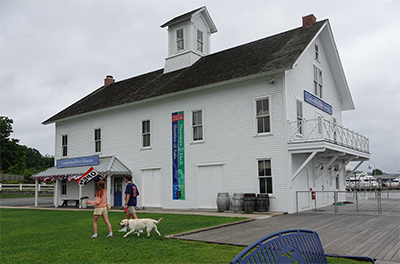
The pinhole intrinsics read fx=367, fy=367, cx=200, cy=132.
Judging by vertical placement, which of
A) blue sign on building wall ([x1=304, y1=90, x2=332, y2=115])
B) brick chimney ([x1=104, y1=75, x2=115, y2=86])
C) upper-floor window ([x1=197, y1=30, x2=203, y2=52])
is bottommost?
blue sign on building wall ([x1=304, y1=90, x2=332, y2=115])

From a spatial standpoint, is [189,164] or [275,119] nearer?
[275,119]

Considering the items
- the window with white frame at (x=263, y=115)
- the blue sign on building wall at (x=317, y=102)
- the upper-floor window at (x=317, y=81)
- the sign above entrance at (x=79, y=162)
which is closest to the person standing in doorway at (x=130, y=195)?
the window with white frame at (x=263, y=115)

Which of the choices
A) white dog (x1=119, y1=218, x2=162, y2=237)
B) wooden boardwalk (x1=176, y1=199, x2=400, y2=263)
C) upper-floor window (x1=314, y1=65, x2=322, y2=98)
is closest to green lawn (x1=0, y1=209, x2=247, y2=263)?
white dog (x1=119, y1=218, x2=162, y2=237)

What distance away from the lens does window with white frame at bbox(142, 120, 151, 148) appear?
22950 millimetres

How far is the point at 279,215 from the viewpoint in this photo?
15992 millimetres

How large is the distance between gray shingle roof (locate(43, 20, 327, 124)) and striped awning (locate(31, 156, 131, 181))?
3.76 meters

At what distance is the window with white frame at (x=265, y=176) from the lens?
57.3 ft

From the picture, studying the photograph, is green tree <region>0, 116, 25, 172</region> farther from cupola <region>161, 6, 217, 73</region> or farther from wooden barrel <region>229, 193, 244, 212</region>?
wooden barrel <region>229, 193, 244, 212</region>

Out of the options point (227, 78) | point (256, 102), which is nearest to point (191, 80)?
point (227, 78)

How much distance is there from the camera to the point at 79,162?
2492cm

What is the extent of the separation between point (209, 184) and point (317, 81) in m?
8.96

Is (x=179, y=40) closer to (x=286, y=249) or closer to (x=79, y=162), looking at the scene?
(x=79, y=162)

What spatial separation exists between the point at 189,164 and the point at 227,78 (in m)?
Result: 5.28

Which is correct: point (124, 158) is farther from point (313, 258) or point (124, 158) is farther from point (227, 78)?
point (313, 258)
